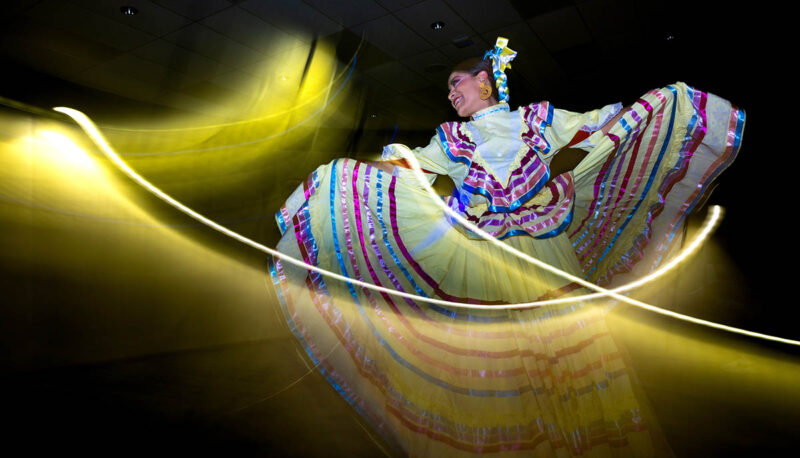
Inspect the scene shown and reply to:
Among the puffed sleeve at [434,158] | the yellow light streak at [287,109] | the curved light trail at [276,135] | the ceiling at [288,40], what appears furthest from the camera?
the yellow light streak at [287,109]

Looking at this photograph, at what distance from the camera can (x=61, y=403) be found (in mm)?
2119

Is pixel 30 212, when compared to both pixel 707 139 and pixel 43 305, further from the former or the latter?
pixel 707 139

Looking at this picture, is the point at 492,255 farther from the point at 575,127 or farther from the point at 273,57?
the point at 273,57

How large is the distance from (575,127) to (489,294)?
2.26ft

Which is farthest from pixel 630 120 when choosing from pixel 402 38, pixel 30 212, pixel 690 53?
pixel 690 53

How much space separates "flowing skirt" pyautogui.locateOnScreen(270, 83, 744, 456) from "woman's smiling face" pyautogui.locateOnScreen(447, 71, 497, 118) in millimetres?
413

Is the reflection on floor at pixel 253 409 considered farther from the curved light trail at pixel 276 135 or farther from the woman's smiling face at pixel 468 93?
the curved light trail at pixel 276 135

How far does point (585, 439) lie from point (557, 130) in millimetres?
1042

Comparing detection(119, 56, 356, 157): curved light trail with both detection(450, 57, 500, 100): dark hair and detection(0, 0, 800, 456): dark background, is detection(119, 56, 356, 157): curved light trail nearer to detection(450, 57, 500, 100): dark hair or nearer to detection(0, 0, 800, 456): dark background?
detection(0, 0, 800, 456): dark background

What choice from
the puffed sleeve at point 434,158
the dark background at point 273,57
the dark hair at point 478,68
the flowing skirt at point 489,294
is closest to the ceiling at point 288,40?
the dark background at point 273,57

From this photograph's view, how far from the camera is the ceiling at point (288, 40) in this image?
3516 mm

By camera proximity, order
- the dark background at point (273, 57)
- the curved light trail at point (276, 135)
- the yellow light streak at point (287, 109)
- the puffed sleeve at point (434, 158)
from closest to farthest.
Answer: the puffed sleeve at point (434, 158), the dark background at point (273, 57), the curved light trail at point (276, 135), the yellow light streak at point (287, 109)

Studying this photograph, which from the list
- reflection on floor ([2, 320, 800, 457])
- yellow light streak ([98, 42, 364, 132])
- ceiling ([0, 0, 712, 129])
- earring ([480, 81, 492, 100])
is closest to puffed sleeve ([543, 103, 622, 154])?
earring ([480, 81, 492, 100])

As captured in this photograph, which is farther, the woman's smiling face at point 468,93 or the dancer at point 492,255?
the woman's smiling face at point 468,93
